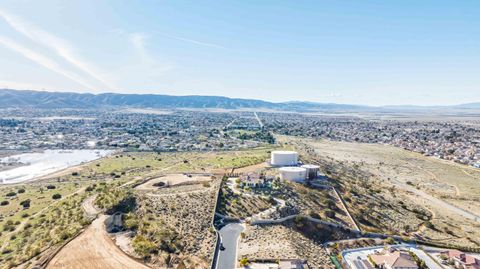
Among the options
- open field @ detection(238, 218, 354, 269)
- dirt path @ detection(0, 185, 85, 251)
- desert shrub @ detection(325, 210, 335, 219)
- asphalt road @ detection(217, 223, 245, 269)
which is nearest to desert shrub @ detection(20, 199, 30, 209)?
dirt path @ detection(0, 185, 85, 251)

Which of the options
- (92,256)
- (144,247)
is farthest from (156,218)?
(92,256)

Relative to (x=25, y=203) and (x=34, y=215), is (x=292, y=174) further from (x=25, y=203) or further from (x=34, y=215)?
(x=25, y=203)

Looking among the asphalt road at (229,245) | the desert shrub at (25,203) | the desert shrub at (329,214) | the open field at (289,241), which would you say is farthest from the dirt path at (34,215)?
the desert shrub at (329,214)

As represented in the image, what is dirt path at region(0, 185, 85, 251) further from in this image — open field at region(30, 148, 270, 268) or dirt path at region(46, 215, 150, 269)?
dirt path at region(46, 215, 150, 269)

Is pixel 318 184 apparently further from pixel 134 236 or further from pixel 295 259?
pixel 134 236

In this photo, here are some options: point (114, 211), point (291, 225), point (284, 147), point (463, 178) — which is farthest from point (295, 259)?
point (284, 147)

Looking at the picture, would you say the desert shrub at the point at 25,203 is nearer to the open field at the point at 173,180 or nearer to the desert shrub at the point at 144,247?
the open field at the point at 173,180
